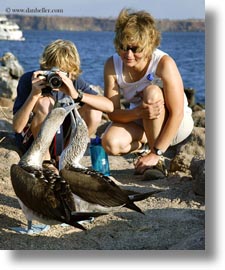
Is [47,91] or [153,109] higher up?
[47,91]

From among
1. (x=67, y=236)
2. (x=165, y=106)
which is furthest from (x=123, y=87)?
(x=67, y=236)

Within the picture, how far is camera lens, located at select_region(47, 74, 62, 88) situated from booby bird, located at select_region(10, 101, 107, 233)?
0.46 ft

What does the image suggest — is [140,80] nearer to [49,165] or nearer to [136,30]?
[136,30]

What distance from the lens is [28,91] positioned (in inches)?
169

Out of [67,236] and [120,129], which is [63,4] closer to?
[120,129]

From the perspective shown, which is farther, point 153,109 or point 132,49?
point 153,109

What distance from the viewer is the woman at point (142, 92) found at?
14.3ft

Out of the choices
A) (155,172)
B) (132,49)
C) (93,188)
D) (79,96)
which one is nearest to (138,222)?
(93,188)

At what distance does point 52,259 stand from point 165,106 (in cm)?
141

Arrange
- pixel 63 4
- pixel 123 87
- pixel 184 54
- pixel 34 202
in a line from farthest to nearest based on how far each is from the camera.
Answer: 1. pixel 184 54
2. pixel 123 87
3. pixel 63 4
4. pixel 34 202

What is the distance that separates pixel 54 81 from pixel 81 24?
0.65 m

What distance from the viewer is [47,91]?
13.5ft

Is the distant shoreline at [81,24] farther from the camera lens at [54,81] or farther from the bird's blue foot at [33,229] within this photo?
the bird's blue foot at [33,229]

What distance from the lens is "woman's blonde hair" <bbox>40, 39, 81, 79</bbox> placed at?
4188 millimetres
